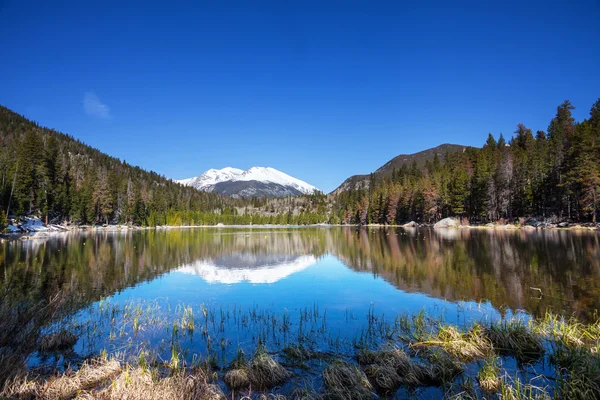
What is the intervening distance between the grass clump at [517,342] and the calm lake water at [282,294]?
119 inches

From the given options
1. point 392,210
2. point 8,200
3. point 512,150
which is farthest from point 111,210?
point 512,150

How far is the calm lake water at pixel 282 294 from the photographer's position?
1241 centimetres

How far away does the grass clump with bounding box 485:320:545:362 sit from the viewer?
929 cm

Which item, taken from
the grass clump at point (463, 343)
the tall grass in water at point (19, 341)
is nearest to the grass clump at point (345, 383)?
the grass clump at point (463, 343)

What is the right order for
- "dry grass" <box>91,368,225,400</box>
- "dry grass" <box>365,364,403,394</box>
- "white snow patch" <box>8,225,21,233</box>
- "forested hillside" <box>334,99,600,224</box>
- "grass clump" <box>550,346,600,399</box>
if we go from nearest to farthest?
"grass clump" <box>550,346,600,399</box> < "dry grass" <box>91,368,225,400</box> < "dry grass" <box>365,364,403,394</box> < "forested hillside" <box>334,99,600,224</box> < "white snow patch" <box>8,225,21,233</box>

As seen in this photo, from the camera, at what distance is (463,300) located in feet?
54.8

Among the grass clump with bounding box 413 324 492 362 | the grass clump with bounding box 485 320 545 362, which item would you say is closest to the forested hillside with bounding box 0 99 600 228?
the grass clump with bounding box 485 320 545 362

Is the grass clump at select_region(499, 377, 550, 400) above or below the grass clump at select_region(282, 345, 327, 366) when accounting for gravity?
above

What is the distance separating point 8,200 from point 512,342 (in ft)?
321

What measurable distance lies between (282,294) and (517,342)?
1325cm

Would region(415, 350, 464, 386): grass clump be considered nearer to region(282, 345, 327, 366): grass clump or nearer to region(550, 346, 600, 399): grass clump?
region(550, 346, 600, 399): grass clump

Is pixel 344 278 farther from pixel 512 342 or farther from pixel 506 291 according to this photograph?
pixel 512 342

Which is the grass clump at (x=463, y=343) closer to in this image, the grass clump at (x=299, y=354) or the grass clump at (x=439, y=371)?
the grass clump at (x=439, y=371)

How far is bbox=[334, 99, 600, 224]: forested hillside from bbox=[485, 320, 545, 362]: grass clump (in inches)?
2648
